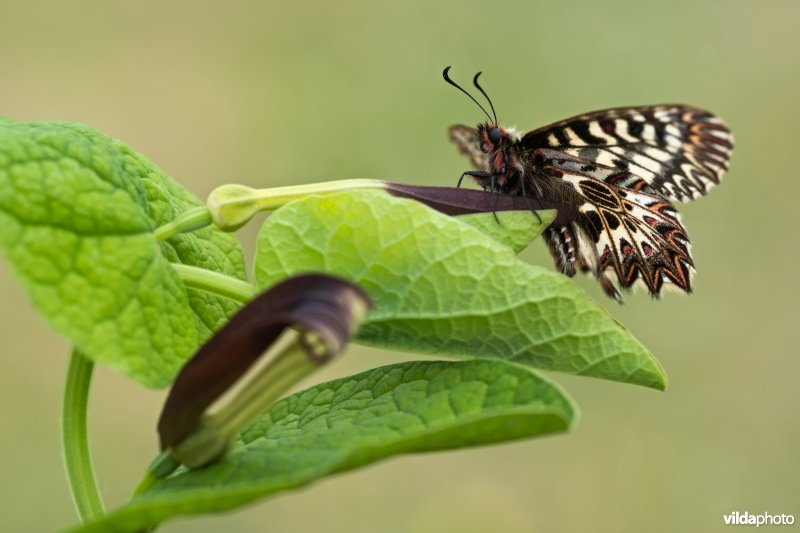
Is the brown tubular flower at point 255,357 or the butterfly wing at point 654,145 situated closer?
the brown tubular flower at point 255,357

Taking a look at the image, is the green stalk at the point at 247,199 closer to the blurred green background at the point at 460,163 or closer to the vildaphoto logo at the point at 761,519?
the blurred green background at the point at 460,163

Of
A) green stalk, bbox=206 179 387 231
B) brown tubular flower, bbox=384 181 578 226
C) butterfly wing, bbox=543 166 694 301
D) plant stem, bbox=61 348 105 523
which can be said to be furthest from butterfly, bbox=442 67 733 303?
plant stem, bbox=61 348 105 523

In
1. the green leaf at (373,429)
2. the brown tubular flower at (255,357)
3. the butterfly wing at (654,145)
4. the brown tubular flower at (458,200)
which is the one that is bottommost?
the green leaf at (373,429)

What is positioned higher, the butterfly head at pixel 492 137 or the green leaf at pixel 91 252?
the butterfly head at pixel 492 137

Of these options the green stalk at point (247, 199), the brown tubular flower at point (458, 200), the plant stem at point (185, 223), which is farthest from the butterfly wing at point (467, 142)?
the plant stem at point (185, 223)

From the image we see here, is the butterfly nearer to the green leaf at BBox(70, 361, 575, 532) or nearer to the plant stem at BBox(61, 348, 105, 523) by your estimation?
the green leaf at BBox(70, 361, 575, 532)

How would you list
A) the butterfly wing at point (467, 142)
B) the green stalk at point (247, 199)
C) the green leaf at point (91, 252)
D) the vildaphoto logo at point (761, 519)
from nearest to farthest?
the green leaf at point (91, 252) → the green stalk at point (247, 199) → the butterfly wing at point (467, 142) → the vildaphoto logo at point (761, 519)

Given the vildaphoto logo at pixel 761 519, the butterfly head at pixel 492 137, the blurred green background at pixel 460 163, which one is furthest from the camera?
the blurred green background at pixel 460 163
